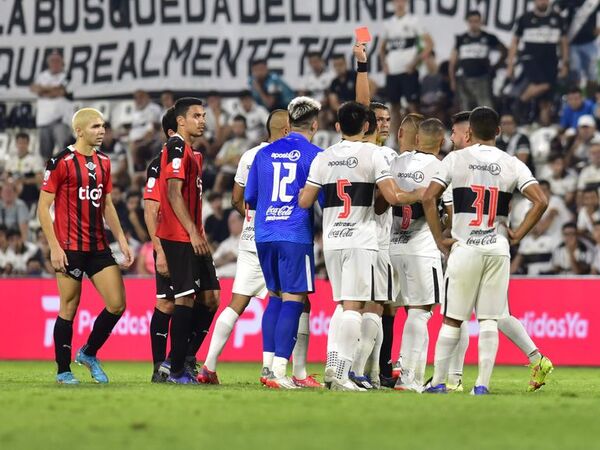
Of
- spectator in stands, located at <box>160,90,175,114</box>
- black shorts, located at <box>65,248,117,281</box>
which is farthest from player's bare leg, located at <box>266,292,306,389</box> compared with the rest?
spectator in stands, located at <box>160,90,175,114</box>

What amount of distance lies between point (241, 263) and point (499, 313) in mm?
2459

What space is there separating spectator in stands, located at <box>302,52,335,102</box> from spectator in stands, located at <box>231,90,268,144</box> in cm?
81

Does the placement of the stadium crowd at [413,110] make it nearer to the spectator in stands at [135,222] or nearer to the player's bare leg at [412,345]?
the spectator in stands at [135,222]

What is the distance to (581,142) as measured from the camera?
62.6 ft

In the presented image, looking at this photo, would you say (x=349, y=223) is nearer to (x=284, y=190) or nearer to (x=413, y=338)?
(x=284, y=190)

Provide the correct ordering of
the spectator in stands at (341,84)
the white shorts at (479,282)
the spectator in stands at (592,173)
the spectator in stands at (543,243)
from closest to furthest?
the white shorts at (479,282)
the spectator in stands at (543,243)
the spectator in stands at (592,173)
the spectator in stands at (341,84)

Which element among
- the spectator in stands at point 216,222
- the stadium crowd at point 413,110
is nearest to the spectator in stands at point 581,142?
the stadium crowd at point 413,110

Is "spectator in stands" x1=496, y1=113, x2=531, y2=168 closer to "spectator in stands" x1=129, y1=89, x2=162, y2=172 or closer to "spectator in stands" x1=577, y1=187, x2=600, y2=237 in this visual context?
"spectator in stands" x1=577, y1=187, x2=600, y2=237

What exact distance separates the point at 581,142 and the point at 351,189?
428 inches

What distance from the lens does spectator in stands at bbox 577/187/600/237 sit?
18359 mm

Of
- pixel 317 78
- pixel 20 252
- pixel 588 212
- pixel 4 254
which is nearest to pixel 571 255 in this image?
pixel 588 212

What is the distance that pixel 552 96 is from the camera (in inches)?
768

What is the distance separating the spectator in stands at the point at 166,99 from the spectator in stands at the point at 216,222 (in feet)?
6.29

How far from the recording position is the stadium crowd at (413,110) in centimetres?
1878
